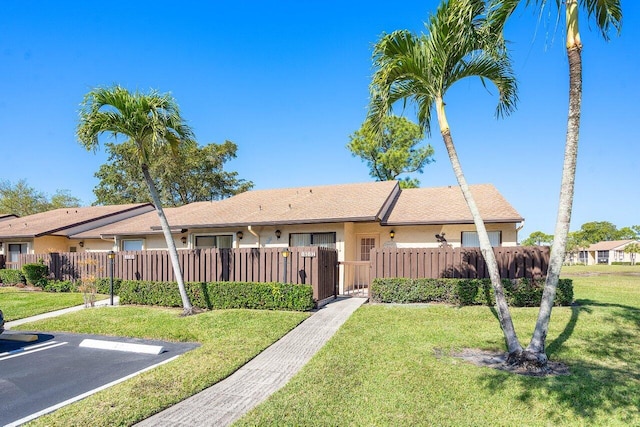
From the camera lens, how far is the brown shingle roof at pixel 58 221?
22.1 meters

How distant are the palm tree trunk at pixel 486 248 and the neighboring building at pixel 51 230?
23.3m

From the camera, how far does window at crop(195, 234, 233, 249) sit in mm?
17094

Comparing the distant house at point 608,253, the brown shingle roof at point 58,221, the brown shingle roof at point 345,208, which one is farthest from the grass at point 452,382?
the distant house at point 608,253

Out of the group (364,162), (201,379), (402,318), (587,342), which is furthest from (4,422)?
(364,162)

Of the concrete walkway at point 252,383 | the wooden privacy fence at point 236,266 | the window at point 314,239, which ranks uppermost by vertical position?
the window at point 314,239

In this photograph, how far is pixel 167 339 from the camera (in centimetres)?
868

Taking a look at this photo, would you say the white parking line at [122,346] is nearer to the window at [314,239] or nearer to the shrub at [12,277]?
the window at [314,239]

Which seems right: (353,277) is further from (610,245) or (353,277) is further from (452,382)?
(610,245)

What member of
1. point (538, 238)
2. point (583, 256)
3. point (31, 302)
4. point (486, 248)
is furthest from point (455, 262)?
point (583, 256)

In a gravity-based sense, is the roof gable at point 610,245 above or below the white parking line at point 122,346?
below

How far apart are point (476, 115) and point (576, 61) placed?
4458 millimetres

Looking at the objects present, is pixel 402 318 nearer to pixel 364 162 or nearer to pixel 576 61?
pixel 576 61

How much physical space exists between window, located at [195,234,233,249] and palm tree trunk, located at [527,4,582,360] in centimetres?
1339

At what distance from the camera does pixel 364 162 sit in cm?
3356
